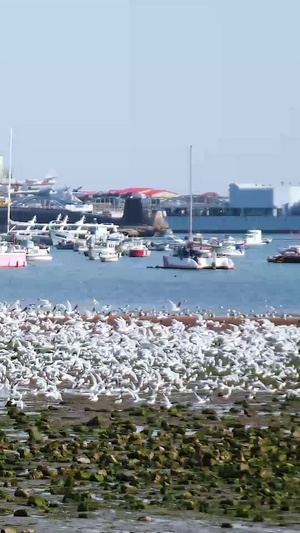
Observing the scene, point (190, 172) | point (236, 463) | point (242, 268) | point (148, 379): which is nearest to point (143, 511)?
point (236, 463)

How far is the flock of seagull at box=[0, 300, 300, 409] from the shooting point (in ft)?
67.1

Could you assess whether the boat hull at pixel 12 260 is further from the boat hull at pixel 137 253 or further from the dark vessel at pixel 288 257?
the boat hull at pixel 137 253

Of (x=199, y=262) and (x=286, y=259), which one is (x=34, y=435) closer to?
(x=199, y=262)

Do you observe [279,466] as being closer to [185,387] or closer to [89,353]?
[185,387]

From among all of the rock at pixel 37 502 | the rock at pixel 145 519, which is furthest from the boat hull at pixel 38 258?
the rock at pixel 145 519

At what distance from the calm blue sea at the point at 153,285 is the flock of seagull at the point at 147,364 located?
1730 cm

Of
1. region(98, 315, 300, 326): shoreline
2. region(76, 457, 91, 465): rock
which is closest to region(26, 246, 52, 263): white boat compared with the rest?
region(98, 315, 300, 326): shoreline

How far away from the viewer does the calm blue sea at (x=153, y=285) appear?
5492 centimetres

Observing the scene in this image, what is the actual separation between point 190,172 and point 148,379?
101544 millimetres

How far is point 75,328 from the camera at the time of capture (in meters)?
27.1

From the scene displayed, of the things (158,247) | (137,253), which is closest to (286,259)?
(137,253)

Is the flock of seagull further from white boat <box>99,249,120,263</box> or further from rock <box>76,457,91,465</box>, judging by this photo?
white boat <box>99,249,120,263</box>

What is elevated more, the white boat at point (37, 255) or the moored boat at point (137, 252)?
the white boat at point (37, 255)

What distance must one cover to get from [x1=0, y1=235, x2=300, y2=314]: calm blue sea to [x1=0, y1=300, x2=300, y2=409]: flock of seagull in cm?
1730
